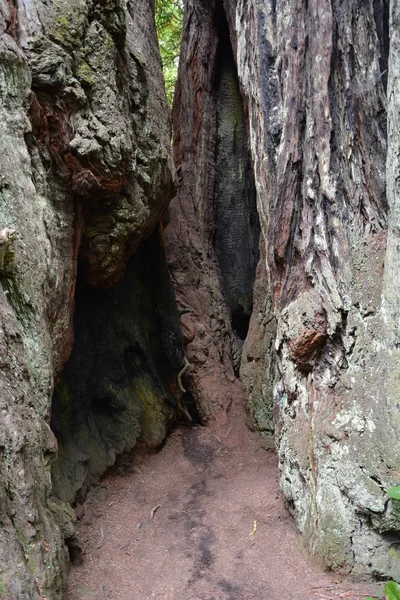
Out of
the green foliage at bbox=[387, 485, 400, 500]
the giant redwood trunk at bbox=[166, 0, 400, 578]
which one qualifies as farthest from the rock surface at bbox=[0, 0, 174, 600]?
the green foliage at bbox=[387, 485, 400, 500]

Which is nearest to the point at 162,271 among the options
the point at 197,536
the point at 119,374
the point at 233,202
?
the point at 119,374

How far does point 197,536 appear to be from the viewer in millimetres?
3053

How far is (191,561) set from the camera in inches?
110

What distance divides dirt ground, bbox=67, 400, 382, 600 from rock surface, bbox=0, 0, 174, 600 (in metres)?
0.35

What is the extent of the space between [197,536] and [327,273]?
169cm

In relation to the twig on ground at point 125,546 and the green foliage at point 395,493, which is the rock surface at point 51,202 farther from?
the green foliage at point 395,493

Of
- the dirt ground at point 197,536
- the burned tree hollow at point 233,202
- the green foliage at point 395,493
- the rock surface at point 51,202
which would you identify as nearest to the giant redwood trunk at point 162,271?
the rock surface at point 51,202

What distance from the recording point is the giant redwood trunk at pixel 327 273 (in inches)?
102

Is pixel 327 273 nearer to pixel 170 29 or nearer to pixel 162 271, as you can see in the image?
pixel 162 271

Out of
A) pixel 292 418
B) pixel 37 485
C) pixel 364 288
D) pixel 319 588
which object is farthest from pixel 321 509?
pixel 37 485

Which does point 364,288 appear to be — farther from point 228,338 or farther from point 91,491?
point 228,338

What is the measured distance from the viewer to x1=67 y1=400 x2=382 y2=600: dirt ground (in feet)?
8.30

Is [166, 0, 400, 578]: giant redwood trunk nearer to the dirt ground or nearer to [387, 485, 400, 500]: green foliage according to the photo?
the dirt ground

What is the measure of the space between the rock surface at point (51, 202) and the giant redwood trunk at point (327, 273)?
0.94 metres
